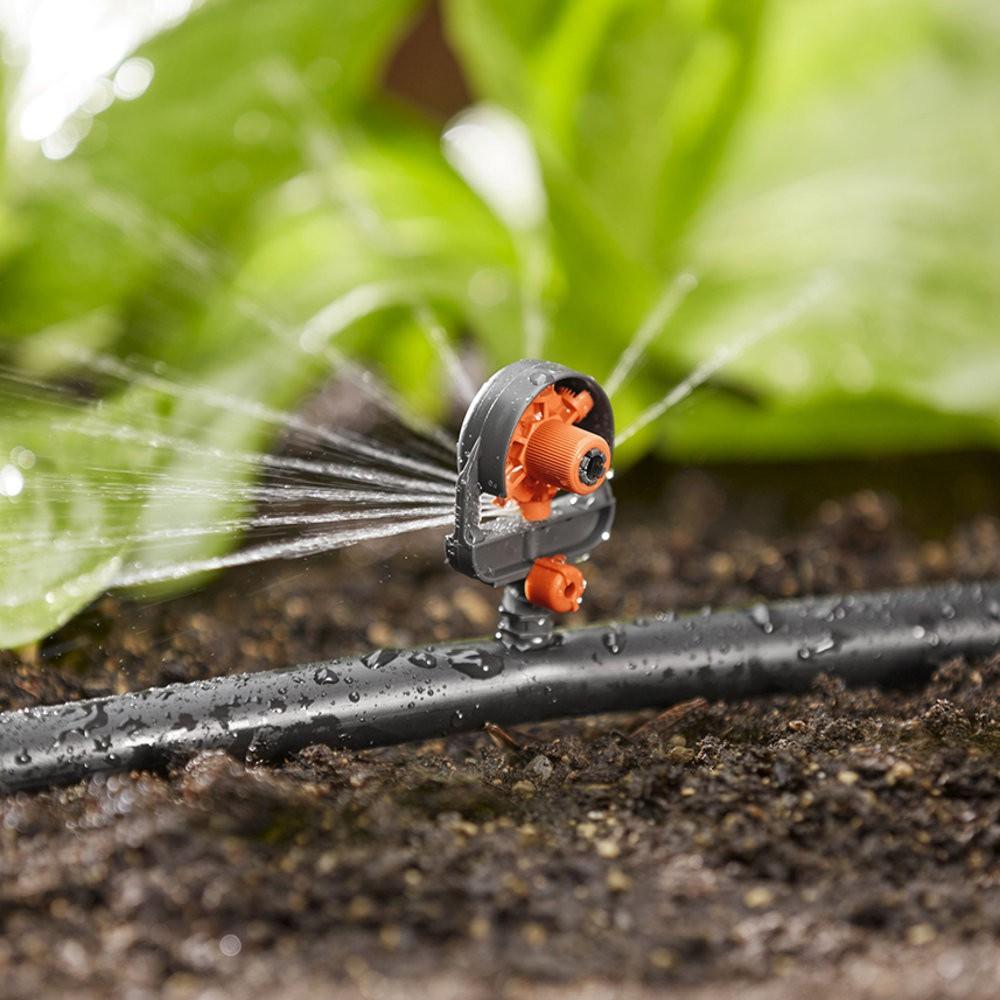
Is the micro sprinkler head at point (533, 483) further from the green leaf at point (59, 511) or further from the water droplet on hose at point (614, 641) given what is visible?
the green leaf at point (59, 511)

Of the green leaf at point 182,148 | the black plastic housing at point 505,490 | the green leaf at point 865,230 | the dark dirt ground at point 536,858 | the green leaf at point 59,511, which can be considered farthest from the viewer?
the green leaf at point 182,148

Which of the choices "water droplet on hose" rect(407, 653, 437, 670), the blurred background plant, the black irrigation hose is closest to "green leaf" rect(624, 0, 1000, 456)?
the blurred background plant

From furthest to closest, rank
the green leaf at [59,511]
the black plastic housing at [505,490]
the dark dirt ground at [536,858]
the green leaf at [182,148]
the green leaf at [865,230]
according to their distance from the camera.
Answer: the green leaf at [182,148] → the green leaf at [865,230] → the green leaf at [59,511] → the black plastic housing at [505,490] → the dark dirt ground at [536,858]

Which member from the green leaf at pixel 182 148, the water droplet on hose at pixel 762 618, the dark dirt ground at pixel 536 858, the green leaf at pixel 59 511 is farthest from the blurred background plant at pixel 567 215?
the dark dirt ground at pixel 536 858

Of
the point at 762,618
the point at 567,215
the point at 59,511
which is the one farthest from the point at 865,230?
the point at 59,511

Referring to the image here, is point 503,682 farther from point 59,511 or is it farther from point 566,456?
point 59,511

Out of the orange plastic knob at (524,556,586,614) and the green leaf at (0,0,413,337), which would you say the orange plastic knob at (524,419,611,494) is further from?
the green leaf at (0,0,413,337)

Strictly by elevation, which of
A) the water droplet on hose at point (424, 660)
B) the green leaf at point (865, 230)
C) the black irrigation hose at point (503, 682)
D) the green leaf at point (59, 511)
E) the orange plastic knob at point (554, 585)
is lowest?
the black irrigation hose at point (503, 682)

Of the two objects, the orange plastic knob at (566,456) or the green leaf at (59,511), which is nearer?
the orange plastic knob at (566,456)

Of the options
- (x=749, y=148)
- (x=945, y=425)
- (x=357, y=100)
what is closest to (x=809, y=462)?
(x=945, y=425)
